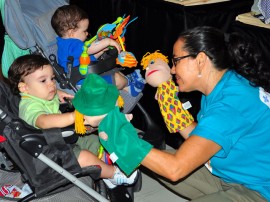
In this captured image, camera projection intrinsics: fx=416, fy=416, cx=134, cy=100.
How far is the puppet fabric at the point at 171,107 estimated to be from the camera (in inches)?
75.7

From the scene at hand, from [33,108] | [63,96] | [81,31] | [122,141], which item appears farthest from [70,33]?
[122,141]

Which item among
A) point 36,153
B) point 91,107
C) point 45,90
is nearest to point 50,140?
point 36,153

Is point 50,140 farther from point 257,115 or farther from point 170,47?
point 170,47

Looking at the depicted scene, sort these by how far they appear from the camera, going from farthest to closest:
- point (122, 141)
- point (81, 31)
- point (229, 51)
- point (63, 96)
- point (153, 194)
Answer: point (81, 31) < point (153, 194) < point (63, 96) < point (229, 51) < point (122, 141)

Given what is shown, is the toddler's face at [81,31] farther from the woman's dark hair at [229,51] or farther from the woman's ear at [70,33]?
the woman's dark hair at [229,51]

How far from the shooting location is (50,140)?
163 centimetres

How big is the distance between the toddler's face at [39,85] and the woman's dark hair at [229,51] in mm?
760

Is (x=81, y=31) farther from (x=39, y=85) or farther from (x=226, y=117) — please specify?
(x=226, y=117)

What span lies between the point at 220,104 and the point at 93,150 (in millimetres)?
879

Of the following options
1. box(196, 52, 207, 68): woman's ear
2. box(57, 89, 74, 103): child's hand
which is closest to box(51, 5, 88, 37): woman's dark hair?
box(57, 89, 74, 103): child's hand

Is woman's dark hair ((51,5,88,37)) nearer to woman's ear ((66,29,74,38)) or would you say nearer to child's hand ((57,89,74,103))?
woman's ear ((66,29,74,38))

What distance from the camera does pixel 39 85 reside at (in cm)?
208

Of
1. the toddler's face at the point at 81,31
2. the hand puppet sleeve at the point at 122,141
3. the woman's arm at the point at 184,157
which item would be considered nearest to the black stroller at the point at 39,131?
the toddler's face at the point at 81,31

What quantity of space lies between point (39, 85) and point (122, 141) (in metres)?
0.77
